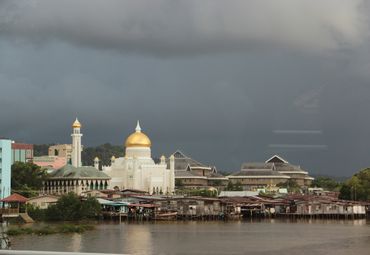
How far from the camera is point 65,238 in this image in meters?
16.9

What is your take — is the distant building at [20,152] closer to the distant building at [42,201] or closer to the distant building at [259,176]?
the distant building at [42,201]

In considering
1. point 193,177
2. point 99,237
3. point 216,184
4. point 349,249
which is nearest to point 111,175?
point 193,177

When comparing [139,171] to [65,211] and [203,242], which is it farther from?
[203,242]

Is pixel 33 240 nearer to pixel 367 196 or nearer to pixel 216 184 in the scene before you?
pixel 367 196

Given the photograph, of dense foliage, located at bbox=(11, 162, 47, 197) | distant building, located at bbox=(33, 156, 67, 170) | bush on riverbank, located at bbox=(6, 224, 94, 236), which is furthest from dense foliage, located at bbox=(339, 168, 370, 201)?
distant building, located at bbox=(33, 156, 67, 170)

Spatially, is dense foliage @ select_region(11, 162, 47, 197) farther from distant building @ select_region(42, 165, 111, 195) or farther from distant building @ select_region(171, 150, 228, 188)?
distant building @ select_region(171, 150, 228, 188)

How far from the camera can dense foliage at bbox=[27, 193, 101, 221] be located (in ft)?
78.0

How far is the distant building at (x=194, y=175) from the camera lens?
169ft

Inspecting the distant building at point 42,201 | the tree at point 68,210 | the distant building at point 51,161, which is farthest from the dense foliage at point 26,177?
the distant building at point 51,161

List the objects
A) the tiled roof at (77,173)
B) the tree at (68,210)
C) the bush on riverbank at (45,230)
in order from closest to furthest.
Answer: the bush on riverbank at (45,230) → the tree at (68,210) → the tiled roof at (77,173)

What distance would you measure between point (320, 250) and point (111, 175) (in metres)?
27.5

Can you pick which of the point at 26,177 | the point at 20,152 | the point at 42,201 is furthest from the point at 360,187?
the point at 20,152

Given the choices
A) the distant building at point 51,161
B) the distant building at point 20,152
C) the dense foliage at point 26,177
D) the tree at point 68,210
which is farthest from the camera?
the distant building at point 51,161

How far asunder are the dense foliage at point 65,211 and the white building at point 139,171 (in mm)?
14040
